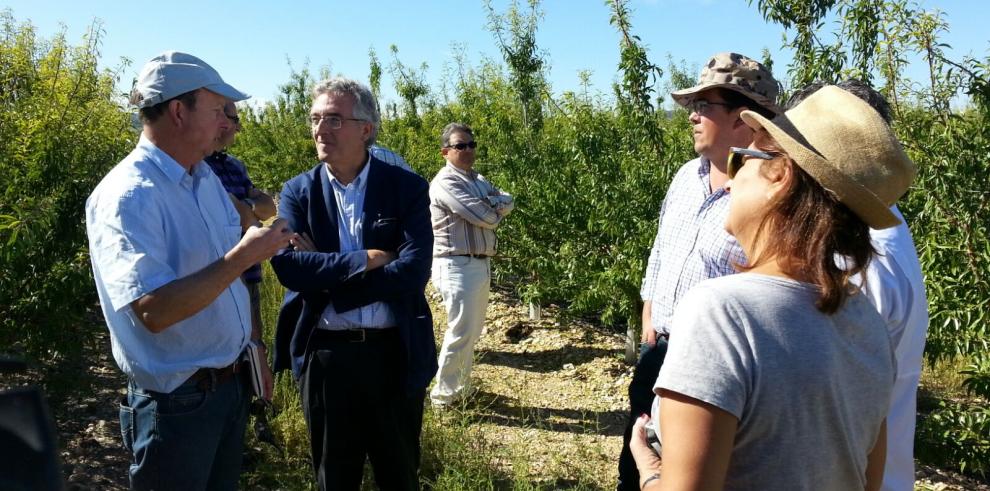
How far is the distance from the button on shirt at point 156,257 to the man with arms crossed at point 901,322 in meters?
1.82

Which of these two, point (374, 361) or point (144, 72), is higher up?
point (144, 72)

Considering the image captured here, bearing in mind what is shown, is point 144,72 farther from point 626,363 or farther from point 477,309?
point 626,363

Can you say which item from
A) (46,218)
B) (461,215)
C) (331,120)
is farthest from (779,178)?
(461,215)

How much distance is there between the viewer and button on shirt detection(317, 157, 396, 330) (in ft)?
9.08

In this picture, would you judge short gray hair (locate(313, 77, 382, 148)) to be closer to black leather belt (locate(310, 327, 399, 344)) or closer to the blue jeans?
black leather belt (locate(310, 327, 399, 344))

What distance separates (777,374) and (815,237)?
0.78ft

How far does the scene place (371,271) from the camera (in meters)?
2.77

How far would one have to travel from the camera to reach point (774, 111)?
111 inches

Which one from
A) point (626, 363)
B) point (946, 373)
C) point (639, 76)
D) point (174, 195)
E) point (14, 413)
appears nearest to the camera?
point (14, 413)

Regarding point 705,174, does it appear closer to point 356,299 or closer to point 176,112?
point 356,299

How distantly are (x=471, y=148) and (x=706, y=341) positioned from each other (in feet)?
14.3

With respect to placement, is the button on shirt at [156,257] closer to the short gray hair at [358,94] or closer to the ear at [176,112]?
the ear at [176,112]

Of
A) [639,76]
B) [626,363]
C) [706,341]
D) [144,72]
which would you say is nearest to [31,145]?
[144,72]

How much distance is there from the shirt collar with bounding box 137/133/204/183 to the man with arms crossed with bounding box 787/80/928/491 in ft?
6.30
